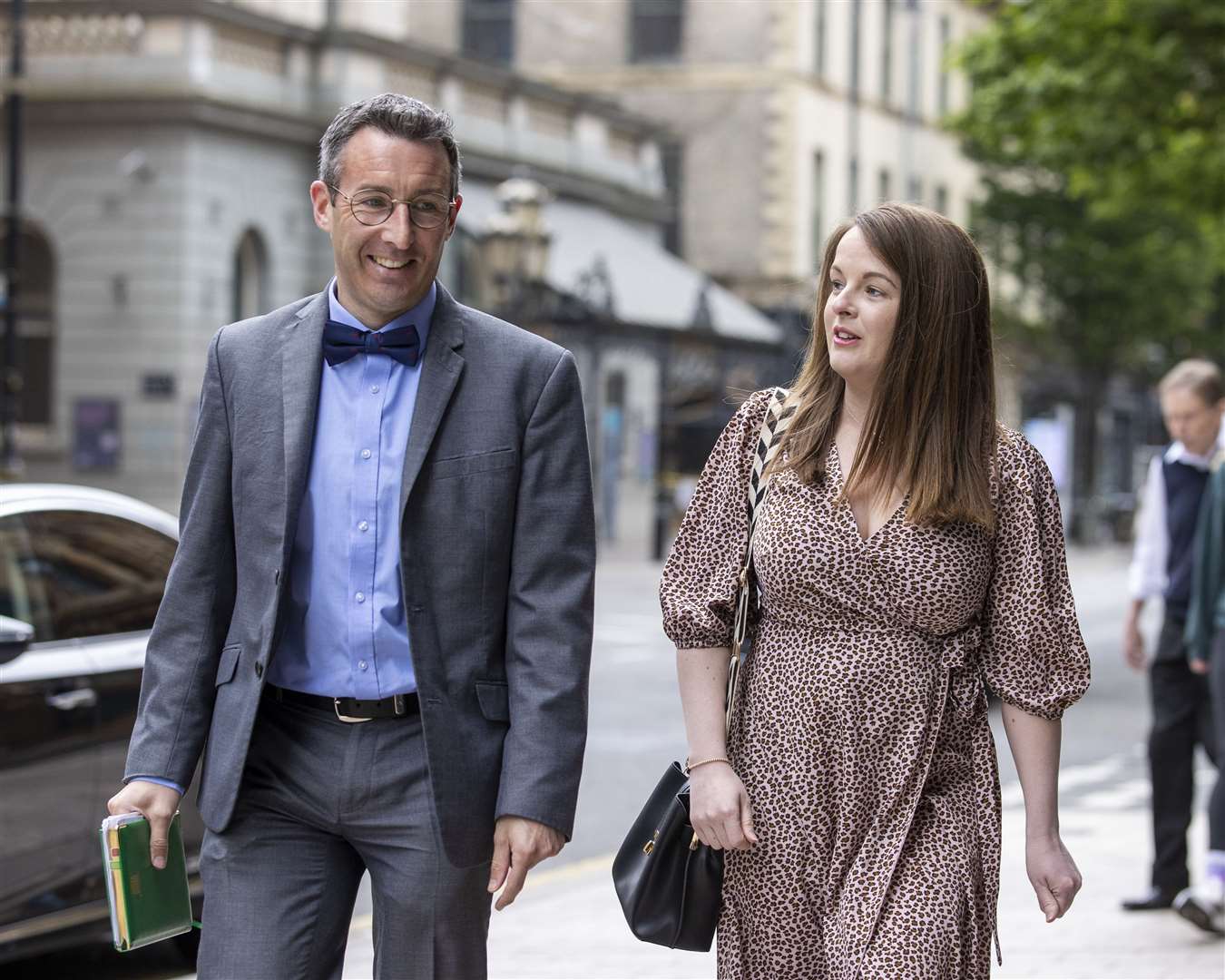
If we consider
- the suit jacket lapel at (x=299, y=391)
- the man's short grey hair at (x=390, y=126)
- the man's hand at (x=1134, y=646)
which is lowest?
the man's hand at (x=1134, y=646)

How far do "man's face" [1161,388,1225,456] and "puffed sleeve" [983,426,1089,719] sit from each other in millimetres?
4487

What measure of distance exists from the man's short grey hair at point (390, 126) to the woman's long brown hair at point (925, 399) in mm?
696

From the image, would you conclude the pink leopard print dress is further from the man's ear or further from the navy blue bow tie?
the man's ear

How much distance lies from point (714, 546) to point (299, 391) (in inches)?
30.0

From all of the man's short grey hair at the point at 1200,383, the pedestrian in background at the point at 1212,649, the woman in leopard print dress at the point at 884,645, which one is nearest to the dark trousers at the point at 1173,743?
the pedestrian in background at the point at 1212,649

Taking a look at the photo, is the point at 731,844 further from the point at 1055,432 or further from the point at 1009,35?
the point at 1055,432

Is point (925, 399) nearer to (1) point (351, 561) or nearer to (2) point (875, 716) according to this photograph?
(2) point (875, 716)

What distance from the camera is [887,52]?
48.5 meters

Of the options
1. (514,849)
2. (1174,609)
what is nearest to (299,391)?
(514,849)

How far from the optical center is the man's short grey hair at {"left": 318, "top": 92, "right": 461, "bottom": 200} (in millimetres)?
3660

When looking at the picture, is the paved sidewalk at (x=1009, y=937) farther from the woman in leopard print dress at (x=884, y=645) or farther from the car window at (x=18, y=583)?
the woman in leopard print dress at (x=884, y=645)

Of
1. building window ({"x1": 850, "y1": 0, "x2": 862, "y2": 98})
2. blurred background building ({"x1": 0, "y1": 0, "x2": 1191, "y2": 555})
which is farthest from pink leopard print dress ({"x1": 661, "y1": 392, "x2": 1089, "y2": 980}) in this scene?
building window ({"x1": 850, "y1": 0, "x2": 862, "y2": 98})

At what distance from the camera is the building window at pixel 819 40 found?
1754 inches

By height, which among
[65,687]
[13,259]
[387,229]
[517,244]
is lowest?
[65,687]
